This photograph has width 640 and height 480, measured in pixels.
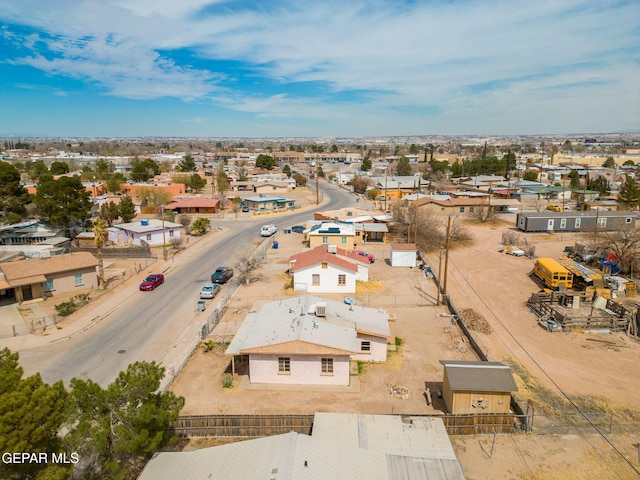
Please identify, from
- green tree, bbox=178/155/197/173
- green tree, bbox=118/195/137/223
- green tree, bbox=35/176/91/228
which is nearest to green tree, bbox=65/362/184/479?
green tree, bbox=35/176/91/228

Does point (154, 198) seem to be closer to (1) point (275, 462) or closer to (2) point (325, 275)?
(2) point (325, 275)

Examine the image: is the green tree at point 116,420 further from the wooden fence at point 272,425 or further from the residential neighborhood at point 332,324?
the wooden fence at point 272,425

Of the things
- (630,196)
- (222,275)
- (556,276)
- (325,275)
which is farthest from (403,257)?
(630,196)

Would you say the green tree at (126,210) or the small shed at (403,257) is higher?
the green tree at (126,210)

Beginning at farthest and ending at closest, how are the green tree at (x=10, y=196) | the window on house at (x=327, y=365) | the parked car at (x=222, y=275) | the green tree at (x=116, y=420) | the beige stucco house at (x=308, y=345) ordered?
the green tree at (x=10, y=196), the parked car at (x=222, y=275), the window on house at (x=327, y=365), the beige stucco house at (x=308, y=345), the green tree at (x=116, y=420)

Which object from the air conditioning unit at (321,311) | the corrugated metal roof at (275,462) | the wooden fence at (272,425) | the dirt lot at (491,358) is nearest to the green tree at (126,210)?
the dirt lot at (491,358)

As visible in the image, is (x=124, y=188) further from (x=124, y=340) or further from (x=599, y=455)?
(x=599, y=455)
